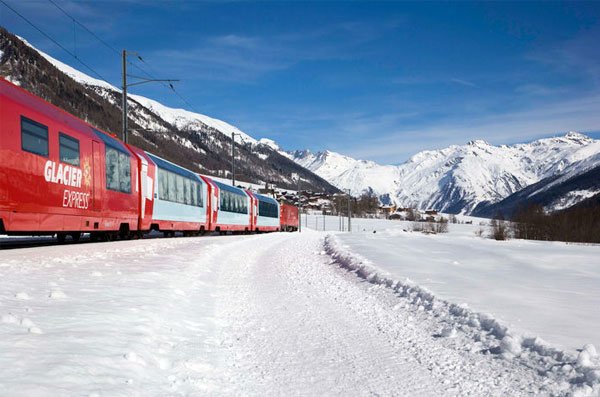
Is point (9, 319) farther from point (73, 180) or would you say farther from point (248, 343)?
point (73, 180)

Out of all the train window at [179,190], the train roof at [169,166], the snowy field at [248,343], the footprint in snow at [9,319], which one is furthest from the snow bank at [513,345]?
the train window at [179,190]

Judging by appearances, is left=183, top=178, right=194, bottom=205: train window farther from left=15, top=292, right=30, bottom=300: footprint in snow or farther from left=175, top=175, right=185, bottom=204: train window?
left=15, top=292, right=30, bottom=300: footprint in snow

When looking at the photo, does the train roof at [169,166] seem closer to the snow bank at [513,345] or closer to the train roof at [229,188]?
the train roof at [229,188]

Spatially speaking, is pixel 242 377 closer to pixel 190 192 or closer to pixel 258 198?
pixel 190 192

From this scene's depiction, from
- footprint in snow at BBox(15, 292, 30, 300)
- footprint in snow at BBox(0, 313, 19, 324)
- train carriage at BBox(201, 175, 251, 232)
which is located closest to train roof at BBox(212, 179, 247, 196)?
train carriage at BBox(201, 175, 251, 232)

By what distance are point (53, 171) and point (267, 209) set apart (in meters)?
38.5

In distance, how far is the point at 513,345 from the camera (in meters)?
5.04

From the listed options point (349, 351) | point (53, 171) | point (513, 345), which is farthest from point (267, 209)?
point (513, 345)

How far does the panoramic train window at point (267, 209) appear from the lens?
47.4 meters

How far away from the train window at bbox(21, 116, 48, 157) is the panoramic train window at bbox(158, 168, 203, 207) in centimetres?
990

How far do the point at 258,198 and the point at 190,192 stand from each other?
64.2 ft

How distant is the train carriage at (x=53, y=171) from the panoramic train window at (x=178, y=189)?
4.60m

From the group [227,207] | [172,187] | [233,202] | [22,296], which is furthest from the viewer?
[233,202]

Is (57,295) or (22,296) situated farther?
(57,295)
